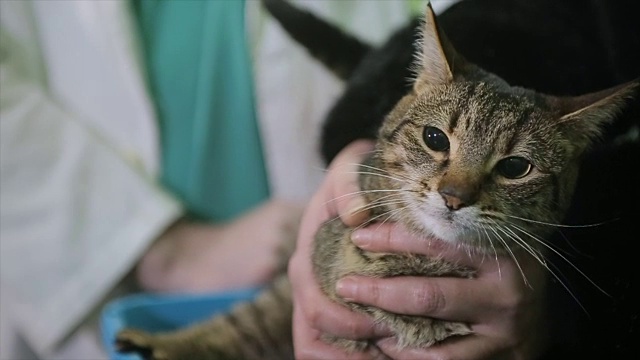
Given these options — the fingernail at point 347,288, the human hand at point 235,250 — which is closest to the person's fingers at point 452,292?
the fingernail at point 347,288

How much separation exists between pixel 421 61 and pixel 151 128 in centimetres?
24

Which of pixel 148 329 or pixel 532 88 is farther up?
pixel 532 88

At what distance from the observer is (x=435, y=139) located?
49 cm

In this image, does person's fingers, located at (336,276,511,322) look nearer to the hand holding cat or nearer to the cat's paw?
the hand holding cat

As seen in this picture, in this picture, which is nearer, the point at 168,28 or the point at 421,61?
the point at 421,61

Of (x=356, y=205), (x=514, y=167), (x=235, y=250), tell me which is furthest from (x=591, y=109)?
(x=235, y=250)

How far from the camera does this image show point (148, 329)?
61 cm

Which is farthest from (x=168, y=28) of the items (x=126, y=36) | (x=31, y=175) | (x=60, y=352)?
(x=60, y=352)

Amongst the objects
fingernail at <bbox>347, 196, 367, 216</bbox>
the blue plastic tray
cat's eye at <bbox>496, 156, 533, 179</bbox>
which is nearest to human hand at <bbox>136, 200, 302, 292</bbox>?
the blue plastic tray

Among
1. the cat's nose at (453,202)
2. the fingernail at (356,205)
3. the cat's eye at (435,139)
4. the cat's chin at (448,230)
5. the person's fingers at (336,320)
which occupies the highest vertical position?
the cat's eye at (435,139)

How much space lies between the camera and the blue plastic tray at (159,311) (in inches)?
22.6

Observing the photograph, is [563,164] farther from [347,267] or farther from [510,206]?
[347,267]

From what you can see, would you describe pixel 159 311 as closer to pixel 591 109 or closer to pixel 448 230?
pixel 448 230

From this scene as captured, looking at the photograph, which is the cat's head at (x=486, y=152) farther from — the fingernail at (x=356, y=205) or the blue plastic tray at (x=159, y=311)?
the blue plastic tray at (x=159, y=311)
